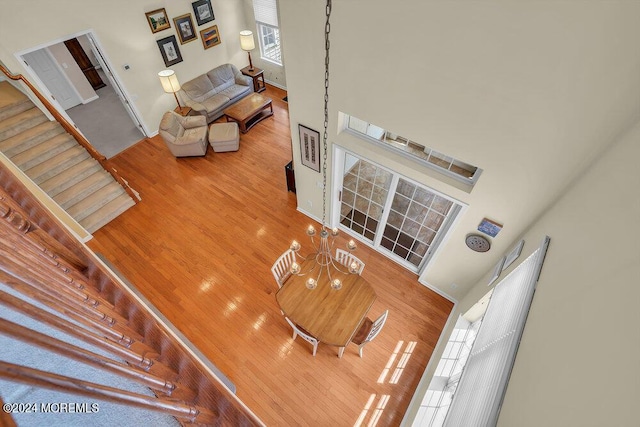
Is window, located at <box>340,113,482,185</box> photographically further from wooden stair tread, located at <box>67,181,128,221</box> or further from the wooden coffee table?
wooden stair tread, located at <box>67,181,128,221</box>

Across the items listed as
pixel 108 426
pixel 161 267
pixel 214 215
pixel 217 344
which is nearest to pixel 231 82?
pixel 214 215

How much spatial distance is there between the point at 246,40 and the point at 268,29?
71 centimetres

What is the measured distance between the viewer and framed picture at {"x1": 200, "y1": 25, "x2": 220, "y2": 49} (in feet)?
23.4

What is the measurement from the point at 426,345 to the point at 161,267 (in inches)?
167

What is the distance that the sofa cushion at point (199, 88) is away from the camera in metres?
7.20

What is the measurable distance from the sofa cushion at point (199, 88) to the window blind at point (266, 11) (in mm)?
2084

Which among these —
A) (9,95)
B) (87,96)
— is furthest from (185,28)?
(9,95)

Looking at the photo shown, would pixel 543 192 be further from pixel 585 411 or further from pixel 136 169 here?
pixel 136 169

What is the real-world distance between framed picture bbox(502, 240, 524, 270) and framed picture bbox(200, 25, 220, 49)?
306 inches

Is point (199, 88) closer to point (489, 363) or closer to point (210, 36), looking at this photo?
point (210, 36)

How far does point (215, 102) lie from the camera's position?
734cm

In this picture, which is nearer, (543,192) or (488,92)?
(488,92)

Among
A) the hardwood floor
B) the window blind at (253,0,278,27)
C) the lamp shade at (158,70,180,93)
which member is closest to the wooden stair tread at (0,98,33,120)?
the hardwood floor

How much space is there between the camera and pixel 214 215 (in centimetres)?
561
